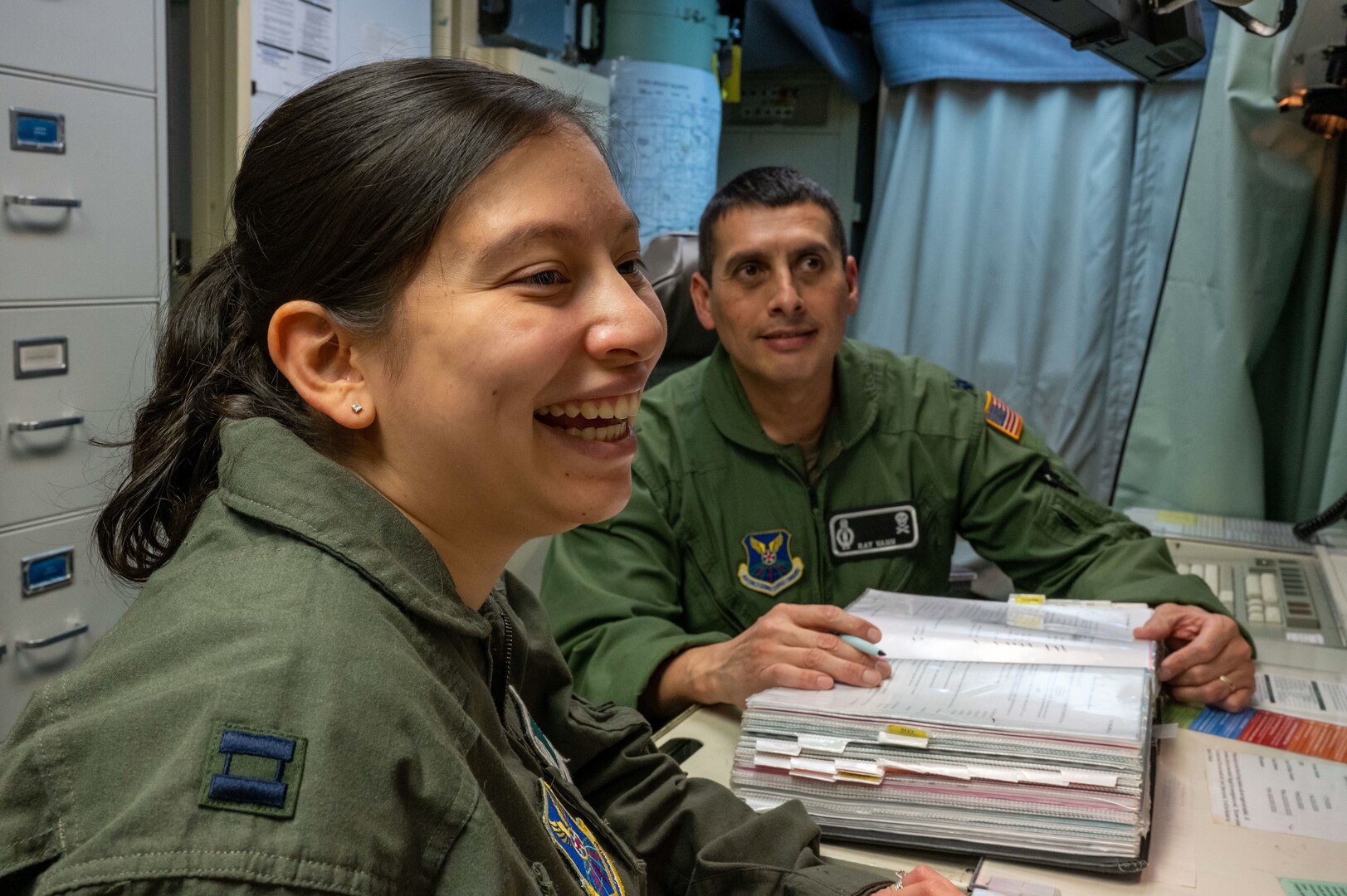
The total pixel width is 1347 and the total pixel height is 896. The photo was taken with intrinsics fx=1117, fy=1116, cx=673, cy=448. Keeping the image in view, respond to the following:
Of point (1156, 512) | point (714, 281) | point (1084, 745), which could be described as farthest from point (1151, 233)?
point (1084, 745)

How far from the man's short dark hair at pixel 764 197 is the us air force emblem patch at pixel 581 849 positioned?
1193 millimetres

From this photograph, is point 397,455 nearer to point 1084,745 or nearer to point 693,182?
point 1084,745

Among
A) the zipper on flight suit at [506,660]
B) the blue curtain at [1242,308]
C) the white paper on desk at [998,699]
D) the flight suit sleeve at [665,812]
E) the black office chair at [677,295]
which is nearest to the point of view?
the zipper on flight suit at [506,660]

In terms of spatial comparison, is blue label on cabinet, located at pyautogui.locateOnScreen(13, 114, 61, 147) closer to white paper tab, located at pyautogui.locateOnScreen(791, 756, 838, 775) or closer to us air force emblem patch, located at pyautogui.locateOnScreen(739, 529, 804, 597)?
us air force emblem patch, located at pyautogui.locateOnScreen(739, 529, 804, 597)

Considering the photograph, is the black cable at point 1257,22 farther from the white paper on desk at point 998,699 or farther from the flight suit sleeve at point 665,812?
the flight suit sleeve at point 665,812

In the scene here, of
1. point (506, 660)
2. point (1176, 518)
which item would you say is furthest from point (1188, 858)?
point (1176, 518)

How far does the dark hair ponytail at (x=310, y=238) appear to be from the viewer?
26.5 inches

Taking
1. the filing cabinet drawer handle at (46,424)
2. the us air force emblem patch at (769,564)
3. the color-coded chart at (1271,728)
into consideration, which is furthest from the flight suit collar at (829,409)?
the filing cabinet drawer handle at (46,424)

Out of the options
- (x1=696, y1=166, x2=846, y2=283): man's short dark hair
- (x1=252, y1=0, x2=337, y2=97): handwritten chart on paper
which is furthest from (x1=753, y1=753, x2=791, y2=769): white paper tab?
(x1=252, y1=0, x2=337, y2=97): handwritten chart on paper

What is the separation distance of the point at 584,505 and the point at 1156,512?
1.83 metres

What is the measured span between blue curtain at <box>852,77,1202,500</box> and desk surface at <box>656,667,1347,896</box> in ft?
6.39

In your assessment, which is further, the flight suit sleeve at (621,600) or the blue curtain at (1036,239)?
the blue curtain at (1036,239)

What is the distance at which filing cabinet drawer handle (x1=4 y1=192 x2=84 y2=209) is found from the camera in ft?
5.52

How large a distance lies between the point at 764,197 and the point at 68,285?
1.13m
